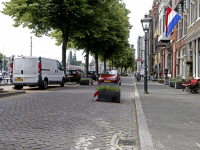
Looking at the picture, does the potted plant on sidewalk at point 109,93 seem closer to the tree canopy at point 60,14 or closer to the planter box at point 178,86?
the planter box at point 178,86

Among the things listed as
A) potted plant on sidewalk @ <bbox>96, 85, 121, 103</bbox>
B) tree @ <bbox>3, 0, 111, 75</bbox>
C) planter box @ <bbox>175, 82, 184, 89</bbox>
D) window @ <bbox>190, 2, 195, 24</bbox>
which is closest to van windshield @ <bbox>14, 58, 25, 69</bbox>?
tree @ <bbox>3, 0, 111, 75</bbox>

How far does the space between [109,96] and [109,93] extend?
13 centimetres

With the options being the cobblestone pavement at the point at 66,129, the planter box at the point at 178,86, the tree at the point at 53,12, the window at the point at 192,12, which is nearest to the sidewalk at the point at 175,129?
the cobblestone pavement at the point at 66,129

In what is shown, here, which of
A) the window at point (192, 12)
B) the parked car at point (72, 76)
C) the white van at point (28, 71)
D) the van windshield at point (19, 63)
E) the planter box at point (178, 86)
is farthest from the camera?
the parked car at point (72, 76)

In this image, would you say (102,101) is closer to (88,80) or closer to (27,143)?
(27,143)

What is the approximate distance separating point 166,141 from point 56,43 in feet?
97.8

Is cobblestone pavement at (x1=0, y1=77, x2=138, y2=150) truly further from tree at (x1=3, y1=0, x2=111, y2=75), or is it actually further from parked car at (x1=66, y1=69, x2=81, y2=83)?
parked car at (x1=66, y1=69, x2=81, y2=83)

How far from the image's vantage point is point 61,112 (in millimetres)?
7398

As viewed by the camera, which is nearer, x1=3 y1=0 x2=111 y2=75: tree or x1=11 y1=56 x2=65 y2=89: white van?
x1=11 y1=56 x2=65 y2=89: white van

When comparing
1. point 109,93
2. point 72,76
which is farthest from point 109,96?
point 72,76

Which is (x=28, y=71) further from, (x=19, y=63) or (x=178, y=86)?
(x=178, y=86)

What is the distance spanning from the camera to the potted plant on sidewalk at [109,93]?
10.0 meters

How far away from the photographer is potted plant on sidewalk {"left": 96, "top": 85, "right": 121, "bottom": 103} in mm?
10016

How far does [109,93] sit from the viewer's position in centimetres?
1005
